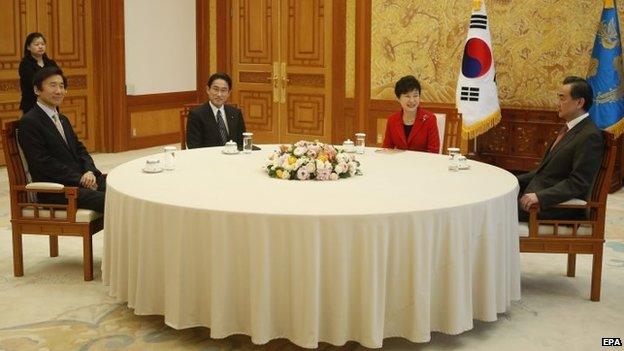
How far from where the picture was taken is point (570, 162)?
452 cm

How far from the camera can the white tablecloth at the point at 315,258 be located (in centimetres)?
343

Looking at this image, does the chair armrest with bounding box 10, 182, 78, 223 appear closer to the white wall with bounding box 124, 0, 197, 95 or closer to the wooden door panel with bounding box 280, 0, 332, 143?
the wooden door panel with bounding box 280, 0, 332, 143

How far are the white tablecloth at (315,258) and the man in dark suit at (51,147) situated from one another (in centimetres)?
93

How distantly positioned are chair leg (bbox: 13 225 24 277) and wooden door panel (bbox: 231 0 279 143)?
5.65m

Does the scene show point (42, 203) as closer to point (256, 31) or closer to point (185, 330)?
point (185, 330)

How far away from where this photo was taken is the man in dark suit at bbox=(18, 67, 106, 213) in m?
4.77

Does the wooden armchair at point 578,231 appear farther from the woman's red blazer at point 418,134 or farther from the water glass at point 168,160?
the water glass at point 168,160

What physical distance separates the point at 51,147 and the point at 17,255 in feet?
2.22

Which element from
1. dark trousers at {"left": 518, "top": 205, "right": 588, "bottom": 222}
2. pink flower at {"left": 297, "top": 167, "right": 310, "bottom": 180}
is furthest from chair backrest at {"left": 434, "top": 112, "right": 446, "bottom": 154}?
pink flower at {"left": 297, "top": 167, "right": 310, "bottom": 180}

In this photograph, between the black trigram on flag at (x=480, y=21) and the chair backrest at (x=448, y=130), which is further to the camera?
the black trigram on flag at (x=480, y=21)

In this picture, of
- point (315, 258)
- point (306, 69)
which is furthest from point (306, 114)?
point (315, 258)

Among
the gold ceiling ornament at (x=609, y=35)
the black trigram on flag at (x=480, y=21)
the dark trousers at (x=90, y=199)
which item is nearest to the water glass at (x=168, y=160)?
the dark trousers at (x=90, y=199)

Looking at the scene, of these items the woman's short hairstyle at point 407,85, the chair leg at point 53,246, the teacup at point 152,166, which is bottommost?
the chair leg at point 53,246

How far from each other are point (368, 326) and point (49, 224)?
2.21 metres
